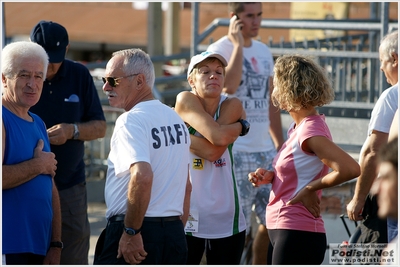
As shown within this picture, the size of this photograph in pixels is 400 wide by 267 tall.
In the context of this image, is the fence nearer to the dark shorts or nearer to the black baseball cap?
the black baseball cap

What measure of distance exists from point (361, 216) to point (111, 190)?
1610 mm

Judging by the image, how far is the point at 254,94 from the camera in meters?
5.40

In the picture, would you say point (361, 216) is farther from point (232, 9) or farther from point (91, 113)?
point (232, 9)

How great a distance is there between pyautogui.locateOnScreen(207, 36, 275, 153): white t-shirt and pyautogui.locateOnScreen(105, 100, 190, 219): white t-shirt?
6.22 ft

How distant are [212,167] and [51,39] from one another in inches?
54.2

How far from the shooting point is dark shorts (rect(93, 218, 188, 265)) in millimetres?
3318

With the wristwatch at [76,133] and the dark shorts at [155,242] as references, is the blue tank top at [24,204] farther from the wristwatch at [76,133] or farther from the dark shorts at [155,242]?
the wristwatch at [76,133]

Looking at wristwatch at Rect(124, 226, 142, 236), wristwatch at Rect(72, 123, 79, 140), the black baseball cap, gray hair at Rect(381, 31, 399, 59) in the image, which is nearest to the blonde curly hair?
gray hair at Rect(381, 31, 399, 59)

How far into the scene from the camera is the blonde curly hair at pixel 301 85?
11.9 ft

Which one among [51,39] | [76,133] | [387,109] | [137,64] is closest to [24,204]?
[137,64]

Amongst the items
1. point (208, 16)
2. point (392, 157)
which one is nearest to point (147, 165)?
point (392, 157)

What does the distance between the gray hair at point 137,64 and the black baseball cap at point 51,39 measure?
3.31ft

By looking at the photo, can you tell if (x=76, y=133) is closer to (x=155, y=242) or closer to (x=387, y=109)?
(x=155, y=242)

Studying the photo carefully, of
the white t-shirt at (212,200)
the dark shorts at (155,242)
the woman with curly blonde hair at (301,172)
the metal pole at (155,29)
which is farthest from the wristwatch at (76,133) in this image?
the metal pole at (155,29)
